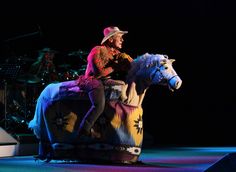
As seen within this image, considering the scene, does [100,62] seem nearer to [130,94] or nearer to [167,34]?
[130,94]

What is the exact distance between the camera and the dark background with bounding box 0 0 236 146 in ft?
36.0

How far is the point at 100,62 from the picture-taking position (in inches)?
243

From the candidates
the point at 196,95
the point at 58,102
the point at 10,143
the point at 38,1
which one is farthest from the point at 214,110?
the point at 58,102

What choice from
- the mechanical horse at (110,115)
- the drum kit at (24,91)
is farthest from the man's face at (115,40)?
the drum kit at (24,91)

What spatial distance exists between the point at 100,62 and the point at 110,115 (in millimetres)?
586

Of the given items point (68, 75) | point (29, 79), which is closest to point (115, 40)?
point (68, 75)

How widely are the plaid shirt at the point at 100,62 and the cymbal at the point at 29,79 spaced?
344 cm

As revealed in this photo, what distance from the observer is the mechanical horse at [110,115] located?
6117 millimetres

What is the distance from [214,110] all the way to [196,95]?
1.71 ft

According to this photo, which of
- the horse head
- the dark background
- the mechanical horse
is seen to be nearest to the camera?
the horse head

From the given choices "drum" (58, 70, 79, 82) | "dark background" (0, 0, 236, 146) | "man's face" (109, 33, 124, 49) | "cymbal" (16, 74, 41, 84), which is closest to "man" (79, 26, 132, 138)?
"man's face" (109, 33, 124, 49)

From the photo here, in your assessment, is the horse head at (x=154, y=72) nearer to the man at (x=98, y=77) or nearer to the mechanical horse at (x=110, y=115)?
the mechanical horse at (x=110, y=115)

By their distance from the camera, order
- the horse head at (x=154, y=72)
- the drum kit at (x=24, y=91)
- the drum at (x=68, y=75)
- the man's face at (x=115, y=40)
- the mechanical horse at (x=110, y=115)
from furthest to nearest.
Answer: the drum kit at (x=24, y=91) < the drum at (x=68, y=75) < the man's face at (x=115, y=40) < the mechanical horse at (x=110, y=115) < the horse head at (x=154, y=72)

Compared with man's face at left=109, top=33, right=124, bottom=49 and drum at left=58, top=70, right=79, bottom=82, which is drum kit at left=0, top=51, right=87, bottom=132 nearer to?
drum at left=58, top=70, right=79, bottom=82
